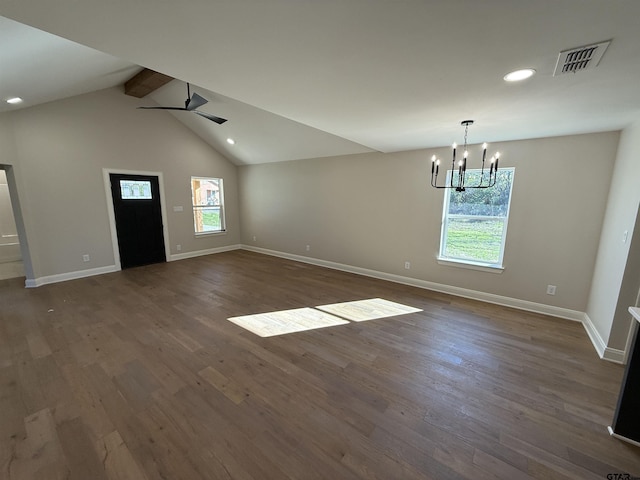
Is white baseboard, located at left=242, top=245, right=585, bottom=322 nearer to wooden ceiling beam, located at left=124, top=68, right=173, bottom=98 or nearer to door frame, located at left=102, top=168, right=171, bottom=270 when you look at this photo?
door frame, located at left=102, top=168, right=171, bottom=270

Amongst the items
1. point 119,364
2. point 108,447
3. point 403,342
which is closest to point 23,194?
point 119,364

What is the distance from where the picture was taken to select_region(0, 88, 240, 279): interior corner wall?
402 centimetres

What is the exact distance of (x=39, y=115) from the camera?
4.01 m

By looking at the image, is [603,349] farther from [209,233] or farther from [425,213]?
[209,233]

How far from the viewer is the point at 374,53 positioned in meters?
1.45

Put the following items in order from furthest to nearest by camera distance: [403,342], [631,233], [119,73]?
[119,73]
[403,342]
[631,233]

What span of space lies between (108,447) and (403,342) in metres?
2.48

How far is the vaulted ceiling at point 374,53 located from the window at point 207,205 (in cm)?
364

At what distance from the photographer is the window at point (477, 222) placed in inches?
140

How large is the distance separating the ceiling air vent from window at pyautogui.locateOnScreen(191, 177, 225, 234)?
21.5 feet

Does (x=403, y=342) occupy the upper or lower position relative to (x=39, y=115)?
lower

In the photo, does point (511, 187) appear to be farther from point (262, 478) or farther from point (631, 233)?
point (262, 478)

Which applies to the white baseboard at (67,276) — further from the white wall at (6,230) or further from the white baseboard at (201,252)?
the white wall at (6,230)

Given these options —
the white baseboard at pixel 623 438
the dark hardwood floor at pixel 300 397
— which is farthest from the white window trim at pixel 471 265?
the white baseboard at pixel 623 438
